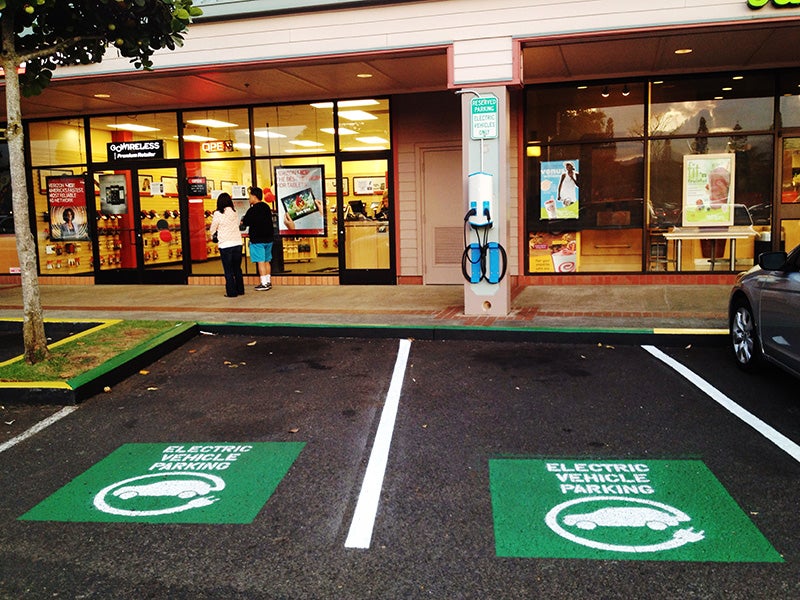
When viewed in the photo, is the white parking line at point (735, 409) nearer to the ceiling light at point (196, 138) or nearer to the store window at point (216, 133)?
the store window at point (216, 133)

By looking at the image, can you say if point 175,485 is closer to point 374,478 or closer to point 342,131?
point 374,478

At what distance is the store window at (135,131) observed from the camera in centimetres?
1470

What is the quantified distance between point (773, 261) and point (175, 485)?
17.7 ft

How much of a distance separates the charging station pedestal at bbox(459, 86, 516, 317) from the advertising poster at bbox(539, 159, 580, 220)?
3549mm

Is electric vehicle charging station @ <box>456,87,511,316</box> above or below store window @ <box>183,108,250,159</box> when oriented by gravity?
below

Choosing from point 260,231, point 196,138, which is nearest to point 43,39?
point 260,231

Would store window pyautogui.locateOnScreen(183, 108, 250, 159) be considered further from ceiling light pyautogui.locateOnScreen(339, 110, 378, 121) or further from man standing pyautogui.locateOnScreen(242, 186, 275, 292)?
ceiling light pyautogui.locateOnScreen(339, 110, 378, 121)

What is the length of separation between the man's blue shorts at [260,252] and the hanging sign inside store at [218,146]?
2.55 metres

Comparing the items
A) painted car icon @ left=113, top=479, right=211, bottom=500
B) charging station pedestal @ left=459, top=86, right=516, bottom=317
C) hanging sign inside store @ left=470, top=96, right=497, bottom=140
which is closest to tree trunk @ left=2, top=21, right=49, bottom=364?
painted car icon @ left=113, top=479, right=211, bottom=500

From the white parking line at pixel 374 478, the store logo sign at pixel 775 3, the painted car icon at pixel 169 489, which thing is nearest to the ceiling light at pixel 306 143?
the store logo sign at pixel 775 3

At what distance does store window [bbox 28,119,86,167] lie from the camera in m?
15.3

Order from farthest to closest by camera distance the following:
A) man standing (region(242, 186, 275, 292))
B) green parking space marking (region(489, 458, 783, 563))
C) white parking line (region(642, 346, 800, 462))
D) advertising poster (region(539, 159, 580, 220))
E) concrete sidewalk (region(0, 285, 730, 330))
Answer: advertising poster (region(539, 159, 580, 220)) → man standing (region(242, 186, 275, 292)) → concrete sidewalk (region(0, 285, 730, 330)) → white parking line (region(642, 346, 800, 462)) → green parking space marking (region(489, 458, 783, 563))

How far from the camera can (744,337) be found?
277 inches

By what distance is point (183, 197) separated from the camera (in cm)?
1473
